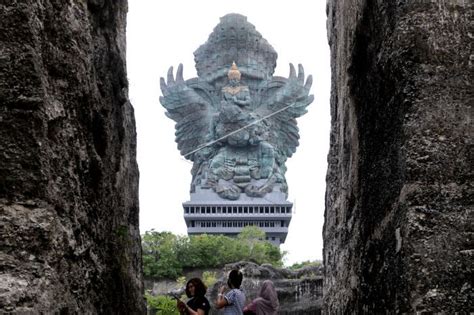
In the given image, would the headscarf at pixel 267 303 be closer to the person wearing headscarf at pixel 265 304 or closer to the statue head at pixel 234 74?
the person wearing headscarf at pixel 265 304

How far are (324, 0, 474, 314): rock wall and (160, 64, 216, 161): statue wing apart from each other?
43930 mm

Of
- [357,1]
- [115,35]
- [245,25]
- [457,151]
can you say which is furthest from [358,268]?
[245,25]

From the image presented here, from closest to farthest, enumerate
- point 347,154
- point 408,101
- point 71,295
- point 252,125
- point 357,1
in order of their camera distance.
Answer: point 71,295 < point 408,101 < point 357,1 < point 347,154 < point 252,125

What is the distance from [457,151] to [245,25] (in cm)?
4731

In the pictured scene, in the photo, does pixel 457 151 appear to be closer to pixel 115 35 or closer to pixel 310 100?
pixel 115 35

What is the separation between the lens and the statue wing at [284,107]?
50.0 m

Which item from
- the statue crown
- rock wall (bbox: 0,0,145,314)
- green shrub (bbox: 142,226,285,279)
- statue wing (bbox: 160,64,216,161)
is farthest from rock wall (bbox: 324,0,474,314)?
statue wing (bbox: 160,64,216,161)

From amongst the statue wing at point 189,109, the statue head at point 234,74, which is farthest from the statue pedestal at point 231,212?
the statue head at point 234,74

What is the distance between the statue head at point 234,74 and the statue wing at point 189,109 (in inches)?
77.0

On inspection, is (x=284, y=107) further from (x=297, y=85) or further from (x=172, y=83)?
(x=172, y=83)

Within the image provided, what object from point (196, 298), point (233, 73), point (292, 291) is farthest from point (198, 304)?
point (233, 73)

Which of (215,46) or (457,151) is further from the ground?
(215,46)

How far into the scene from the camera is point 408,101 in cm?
423

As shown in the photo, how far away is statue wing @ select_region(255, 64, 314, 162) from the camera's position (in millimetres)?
49969
